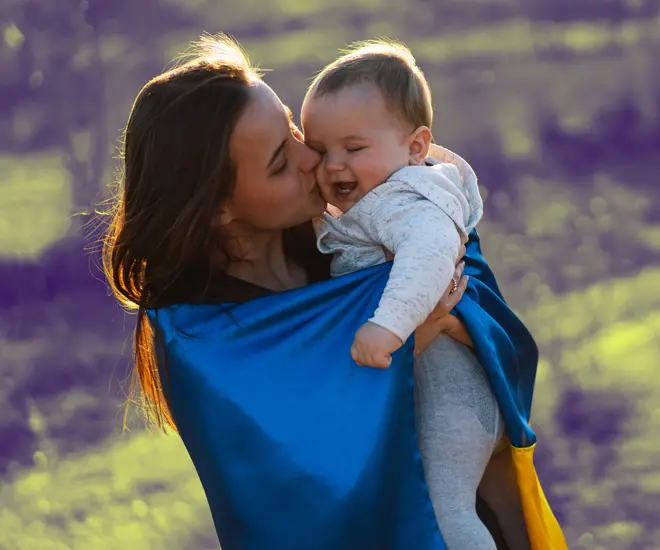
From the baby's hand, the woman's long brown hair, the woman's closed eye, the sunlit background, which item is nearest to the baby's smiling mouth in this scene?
the woman's closed eye

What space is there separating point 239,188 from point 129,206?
9.1 inches

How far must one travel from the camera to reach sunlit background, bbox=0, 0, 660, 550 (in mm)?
5129

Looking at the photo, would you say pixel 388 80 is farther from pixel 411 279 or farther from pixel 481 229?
pixel 481 229

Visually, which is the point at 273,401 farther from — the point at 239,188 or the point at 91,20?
the point at 91,20

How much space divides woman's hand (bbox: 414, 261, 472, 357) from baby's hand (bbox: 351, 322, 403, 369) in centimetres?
18

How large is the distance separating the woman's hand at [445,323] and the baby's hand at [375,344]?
18 centimetres

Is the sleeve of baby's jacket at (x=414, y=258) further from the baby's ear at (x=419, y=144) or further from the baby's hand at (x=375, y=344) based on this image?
the baby's ear at (x=419, y=144)

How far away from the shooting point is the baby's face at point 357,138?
102 inches

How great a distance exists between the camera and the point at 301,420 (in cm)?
250

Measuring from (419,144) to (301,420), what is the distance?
63 centimetres

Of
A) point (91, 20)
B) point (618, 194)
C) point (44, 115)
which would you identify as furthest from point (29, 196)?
point (618, 194)

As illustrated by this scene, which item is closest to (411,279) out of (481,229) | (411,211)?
(411,211)

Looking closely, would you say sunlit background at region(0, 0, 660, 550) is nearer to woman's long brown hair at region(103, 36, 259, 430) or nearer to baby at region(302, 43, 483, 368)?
woman's long brown hair at region(103, 36, 259, 430)

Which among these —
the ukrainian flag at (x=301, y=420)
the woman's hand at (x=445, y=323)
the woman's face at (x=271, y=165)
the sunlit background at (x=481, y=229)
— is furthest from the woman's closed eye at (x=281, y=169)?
the sunlit background at (x=481, y=229)
